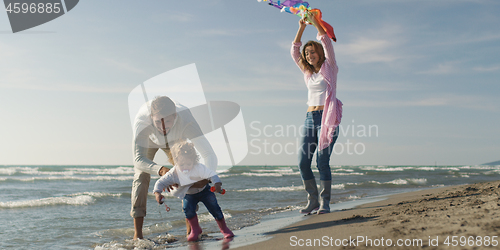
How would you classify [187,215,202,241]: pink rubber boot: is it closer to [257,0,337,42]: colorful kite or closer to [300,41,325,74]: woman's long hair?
[300,41,325,74]: woman's long hair

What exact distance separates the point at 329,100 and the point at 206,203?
5.56 feet

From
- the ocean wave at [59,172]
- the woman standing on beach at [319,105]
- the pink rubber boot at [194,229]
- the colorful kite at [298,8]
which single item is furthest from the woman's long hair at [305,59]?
the ocean wave at [59,172]

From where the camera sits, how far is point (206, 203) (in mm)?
3037

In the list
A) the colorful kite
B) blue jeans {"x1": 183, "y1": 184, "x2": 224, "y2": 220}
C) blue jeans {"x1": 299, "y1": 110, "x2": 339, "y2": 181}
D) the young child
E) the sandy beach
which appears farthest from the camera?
blue jeans {"x1": 299, "y1": 110, "x2": 339, "y2": 181}

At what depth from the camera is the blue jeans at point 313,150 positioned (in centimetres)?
361

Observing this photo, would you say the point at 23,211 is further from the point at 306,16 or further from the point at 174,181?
the point at 306,16

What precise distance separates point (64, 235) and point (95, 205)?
371 centimetres

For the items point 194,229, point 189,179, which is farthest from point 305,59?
point 194,229

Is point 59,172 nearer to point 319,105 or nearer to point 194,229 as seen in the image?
point 194,229

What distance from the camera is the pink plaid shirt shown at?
137 inches

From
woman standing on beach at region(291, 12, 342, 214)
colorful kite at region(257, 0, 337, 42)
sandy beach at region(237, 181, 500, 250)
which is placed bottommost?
sandy beach at region(237, 181, 500, 250)

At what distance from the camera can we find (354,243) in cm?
199

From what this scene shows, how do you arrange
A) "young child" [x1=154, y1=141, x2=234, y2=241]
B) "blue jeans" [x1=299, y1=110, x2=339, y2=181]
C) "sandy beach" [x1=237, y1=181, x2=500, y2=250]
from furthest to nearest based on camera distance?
"blue jeans" [x1=299, y1=110, x2=339, y2=181] < "young child" [x1=154, y1=141, x2=234, y2=241] < "sandy beach" [x1=237, y1=181, x2=500, y2=250]

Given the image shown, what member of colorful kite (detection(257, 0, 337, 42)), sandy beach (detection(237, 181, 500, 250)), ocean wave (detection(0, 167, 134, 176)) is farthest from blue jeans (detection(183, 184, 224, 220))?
ocean wave (detection(0, 167, 134, 176))
